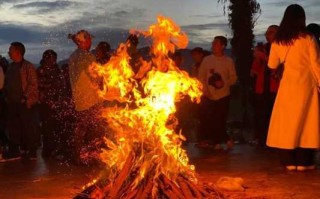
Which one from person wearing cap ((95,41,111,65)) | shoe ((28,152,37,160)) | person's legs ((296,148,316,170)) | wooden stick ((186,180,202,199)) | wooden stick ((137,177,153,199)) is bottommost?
shoe ((28,152,37,160))

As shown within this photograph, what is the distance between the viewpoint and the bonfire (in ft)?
20.7

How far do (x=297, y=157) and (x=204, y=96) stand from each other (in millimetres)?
3260

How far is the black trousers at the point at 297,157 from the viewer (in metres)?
8.62

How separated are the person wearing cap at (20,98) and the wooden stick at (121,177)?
456cm

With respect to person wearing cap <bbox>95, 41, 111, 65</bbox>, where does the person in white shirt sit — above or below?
below

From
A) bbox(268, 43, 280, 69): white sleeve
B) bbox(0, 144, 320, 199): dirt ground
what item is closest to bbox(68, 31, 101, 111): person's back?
bbox(0, 144, 320, 199): dirt ground

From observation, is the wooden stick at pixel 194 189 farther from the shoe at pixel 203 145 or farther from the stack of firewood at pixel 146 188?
the shoe at pixel 203 145

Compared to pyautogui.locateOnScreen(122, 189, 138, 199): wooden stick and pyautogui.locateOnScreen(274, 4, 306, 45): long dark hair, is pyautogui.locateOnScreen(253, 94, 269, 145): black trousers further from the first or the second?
pyautogui.locateOnScreen(122, 189, 138, 199): wooden stick

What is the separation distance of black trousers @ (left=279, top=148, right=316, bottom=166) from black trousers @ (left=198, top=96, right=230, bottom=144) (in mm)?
2723

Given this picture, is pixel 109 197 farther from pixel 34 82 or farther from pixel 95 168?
pixel 34 82

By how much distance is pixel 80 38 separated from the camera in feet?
31.1

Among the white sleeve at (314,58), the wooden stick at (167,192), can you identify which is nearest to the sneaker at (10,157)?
the wooden stick at (167,192)

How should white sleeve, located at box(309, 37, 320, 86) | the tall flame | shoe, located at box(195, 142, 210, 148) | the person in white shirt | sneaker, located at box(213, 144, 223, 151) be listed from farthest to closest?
shoe, located at box(195, 142, 210, 148)
sneaker, located at box(213, 144, 223, 151)
the person in white shirt
white sleeve, located at box(309, 37, 320, 86)
the tall flame

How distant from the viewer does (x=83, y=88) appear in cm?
938
